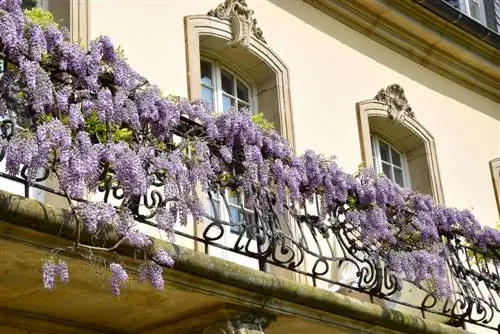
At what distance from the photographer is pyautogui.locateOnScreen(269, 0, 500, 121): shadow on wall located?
1056 cm

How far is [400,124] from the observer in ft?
37.0

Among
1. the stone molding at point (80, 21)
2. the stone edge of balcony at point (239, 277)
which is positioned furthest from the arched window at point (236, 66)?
the stone edge of balcony at point (239, 277)

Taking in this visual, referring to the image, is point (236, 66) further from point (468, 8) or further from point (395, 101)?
point (468, 8)

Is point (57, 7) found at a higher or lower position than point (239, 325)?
higher

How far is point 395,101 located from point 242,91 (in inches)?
85.5

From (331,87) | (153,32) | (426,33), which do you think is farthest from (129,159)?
(426,33)

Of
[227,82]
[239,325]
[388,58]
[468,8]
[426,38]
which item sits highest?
[468,8]

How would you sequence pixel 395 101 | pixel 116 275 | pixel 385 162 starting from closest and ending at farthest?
pixel 116 275
pixel 395 101
pixel 385 162

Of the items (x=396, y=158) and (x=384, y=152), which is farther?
(x=396, y=158)

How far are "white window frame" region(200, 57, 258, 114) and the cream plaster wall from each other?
1.44 feet

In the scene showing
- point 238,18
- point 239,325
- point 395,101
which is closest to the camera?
point 239,325

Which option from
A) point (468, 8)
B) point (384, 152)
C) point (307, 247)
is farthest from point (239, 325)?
point (468, 8)

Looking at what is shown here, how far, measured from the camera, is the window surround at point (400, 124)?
416 inches

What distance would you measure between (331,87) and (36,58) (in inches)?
208
